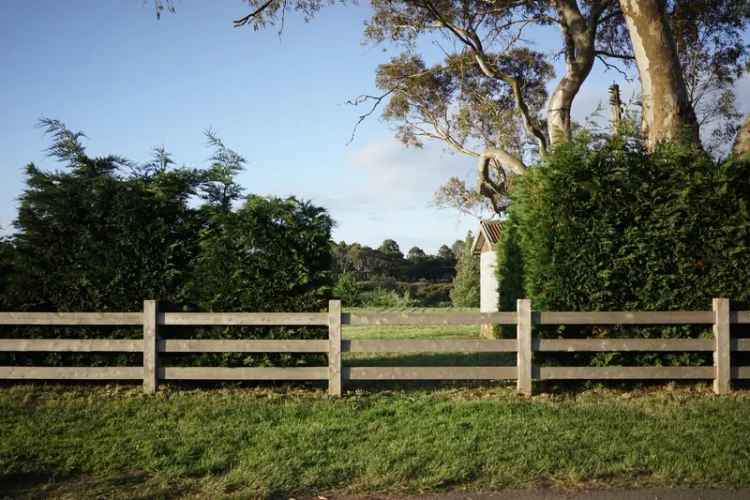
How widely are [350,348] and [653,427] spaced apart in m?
3.80

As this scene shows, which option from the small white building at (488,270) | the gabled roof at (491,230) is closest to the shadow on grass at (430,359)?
the small white building at (488,270)

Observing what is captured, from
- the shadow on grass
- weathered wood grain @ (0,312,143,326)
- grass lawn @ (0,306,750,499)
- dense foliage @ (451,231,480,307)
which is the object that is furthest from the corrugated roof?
weathered wood grain @ (0,312,143,326)

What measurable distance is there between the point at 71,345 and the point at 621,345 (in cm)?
778

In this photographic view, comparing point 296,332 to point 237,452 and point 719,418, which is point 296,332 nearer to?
point 237,452

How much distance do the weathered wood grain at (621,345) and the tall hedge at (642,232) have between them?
0.56m

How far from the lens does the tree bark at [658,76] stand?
10000 millimetres

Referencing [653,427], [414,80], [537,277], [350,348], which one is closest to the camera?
[653,427]

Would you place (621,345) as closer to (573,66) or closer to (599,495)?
(599,495)

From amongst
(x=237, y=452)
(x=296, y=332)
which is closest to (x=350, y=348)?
(x=296, y=332)

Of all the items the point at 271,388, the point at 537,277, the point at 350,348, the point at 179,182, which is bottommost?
the point at 271,388

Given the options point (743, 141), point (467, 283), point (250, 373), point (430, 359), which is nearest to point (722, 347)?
point (743, 141)

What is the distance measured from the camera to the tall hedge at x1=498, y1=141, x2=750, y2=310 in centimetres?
784

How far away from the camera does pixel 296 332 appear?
26.1 feet

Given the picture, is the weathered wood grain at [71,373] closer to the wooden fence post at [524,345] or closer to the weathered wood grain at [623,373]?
the wooden fence post at [524,345]
